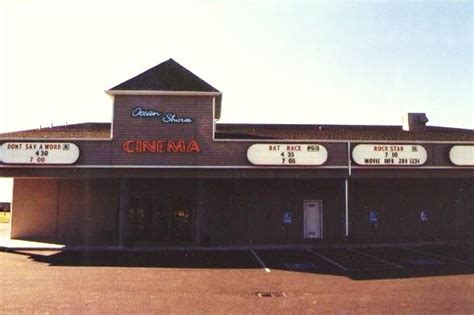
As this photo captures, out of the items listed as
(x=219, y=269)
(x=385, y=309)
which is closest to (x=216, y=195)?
(x=219, y=269)

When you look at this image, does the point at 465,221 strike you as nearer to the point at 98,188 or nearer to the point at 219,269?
the point at 219,269

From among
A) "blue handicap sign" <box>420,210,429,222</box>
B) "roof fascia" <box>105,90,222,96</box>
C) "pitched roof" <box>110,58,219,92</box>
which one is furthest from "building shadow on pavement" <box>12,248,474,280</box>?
"pitched roof" <box>110,58,219,92</box>

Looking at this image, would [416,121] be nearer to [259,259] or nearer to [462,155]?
[462,155]

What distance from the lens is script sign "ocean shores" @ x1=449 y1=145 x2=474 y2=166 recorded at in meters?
22.2

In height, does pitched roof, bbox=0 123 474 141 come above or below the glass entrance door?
above

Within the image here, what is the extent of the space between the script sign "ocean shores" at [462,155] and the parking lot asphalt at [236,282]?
172 inches

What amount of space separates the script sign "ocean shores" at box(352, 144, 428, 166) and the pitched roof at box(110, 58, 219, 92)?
7.53 metres

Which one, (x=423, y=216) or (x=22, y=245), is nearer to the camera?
(x=22, y=245)

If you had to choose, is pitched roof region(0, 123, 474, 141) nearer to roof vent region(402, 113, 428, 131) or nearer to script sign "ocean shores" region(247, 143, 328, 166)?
roof vent region(402, 113, 428, 131)

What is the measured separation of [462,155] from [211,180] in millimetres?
12501

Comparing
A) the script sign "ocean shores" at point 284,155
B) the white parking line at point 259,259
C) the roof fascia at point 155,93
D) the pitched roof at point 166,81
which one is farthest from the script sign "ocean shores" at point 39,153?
the white parking line at point 259,259

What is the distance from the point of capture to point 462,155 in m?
22.3

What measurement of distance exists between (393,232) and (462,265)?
30.5 ft

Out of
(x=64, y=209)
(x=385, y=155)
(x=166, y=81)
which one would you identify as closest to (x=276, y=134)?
(x=385, y=155)
